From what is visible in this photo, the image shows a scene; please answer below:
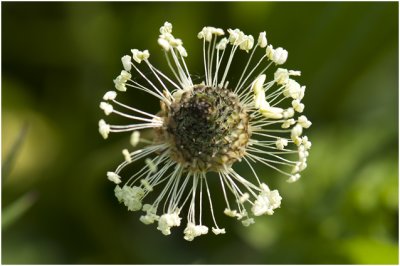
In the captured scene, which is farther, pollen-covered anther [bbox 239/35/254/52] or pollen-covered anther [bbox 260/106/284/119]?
pollen-covered anther [bbox 239/35/254/52]

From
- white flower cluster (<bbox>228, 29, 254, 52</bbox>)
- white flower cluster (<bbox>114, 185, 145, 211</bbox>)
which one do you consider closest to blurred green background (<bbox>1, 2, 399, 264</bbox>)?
white flower cluster (<bbox>114, 185, 145, 211</bbox>)

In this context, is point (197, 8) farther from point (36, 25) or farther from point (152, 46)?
point (36, 25)

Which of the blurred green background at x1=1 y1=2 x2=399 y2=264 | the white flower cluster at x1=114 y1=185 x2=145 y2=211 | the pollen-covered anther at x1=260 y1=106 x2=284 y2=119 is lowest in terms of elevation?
the white flower cluster at x1=114 y1=185 x2=145 y2=211

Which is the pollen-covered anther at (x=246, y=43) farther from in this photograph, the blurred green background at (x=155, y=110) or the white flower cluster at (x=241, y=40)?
the blurred green background at (x=155, y=110)

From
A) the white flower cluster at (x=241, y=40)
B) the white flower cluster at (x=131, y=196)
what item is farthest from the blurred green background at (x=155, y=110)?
the white flower cluster at (x=241, y=40)

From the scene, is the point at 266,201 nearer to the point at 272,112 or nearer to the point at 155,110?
the point at 272,112

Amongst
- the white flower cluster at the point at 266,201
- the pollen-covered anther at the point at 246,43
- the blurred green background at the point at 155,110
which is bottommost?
the white flower cluster at the point at 266,201

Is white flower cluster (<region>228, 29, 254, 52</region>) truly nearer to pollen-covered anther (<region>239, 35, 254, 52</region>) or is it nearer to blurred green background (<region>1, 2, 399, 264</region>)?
pollen-covered anther (<region>239, 35, 254, 52</region>)

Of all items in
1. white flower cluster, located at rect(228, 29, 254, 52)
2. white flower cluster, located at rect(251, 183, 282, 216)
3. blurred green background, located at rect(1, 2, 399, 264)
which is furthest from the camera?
blurred green background, located at rect(1, 2, 399, 264)

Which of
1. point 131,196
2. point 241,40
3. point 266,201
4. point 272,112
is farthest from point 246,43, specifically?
point 131,196
